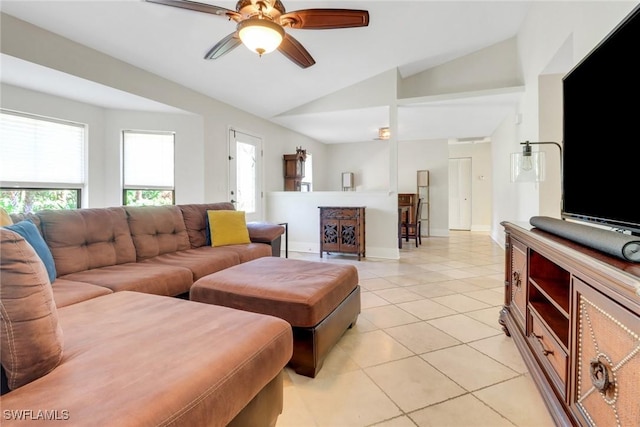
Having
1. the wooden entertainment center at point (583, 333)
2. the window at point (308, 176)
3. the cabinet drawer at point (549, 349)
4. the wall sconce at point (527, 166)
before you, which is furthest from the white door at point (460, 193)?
the cabinet drawer at point (549, 349)

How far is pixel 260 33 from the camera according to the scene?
2.02 meters

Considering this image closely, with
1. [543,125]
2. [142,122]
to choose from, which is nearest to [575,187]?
[543,125]

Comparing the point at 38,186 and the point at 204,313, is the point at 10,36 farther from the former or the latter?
the point at 204,313

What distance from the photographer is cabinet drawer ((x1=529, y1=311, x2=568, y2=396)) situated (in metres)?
1.17

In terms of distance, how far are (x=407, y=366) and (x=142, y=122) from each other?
397 cm

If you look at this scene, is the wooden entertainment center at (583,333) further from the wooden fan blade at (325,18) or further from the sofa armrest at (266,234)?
the sofa armrest at (266,234)

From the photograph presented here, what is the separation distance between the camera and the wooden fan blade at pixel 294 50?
2.38 m

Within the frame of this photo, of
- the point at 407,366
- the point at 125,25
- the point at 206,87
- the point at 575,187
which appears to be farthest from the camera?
the point at 206,87

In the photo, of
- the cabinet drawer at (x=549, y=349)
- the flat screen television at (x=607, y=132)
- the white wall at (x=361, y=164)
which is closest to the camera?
the flat screen television at (x=607, y=132)

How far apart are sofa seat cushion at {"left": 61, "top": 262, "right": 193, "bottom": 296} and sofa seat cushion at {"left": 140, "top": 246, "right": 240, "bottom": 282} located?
0.08 meters

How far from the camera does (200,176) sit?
408 centimetres

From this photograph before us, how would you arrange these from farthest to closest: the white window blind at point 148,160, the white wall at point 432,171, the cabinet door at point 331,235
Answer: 1. the white wall at point 432,171
2. the cabinet door at point 331,235
3. the white window blind at point 148,160

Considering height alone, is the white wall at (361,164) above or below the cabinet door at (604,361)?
above

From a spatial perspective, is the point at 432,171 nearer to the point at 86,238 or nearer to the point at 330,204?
the point at 330,204
